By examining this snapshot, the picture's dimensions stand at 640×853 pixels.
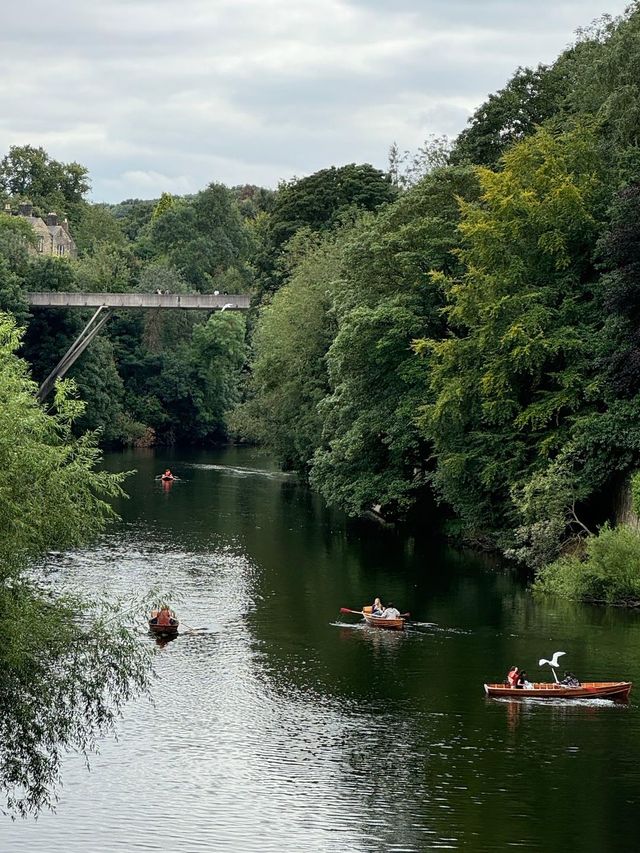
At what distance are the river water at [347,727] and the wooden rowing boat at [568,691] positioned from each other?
28 cm

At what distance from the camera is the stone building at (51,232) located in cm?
14012

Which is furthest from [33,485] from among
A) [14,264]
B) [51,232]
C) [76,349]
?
[51,232]

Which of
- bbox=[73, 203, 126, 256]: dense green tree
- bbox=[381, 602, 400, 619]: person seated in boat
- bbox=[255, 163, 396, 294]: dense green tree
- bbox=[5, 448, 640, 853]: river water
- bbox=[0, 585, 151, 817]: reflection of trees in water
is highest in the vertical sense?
bbox=[73, 203, 126, 256]: dense green tree

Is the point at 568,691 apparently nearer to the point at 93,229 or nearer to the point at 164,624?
the point at 164,624

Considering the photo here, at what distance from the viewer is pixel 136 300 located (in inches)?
3964

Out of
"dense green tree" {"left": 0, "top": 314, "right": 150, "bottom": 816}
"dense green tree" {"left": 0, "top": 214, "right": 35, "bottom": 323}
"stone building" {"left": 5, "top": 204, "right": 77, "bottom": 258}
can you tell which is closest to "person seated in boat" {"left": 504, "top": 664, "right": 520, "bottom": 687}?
"dense green tree" {"left": 0, "top": 314, "right": 150, "bottom": 816}

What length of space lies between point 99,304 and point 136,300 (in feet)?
9.07

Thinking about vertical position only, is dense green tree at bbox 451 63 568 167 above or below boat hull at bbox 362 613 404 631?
above

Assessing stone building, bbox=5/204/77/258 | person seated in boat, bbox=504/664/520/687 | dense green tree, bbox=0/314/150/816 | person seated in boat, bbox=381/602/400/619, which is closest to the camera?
dense green tree, bbox=0/314/150/816

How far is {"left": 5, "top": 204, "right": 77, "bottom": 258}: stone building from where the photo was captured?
140125mm

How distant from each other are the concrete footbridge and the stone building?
3927 centimetres

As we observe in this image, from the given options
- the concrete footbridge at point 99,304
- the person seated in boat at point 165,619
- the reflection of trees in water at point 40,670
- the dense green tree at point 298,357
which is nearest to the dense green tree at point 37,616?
the reflection of trees in water at point 40,670

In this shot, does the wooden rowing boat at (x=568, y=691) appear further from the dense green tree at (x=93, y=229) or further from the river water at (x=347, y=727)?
the dense green tree at (x=93, y=229)

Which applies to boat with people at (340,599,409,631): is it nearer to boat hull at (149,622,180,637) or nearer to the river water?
the river water
